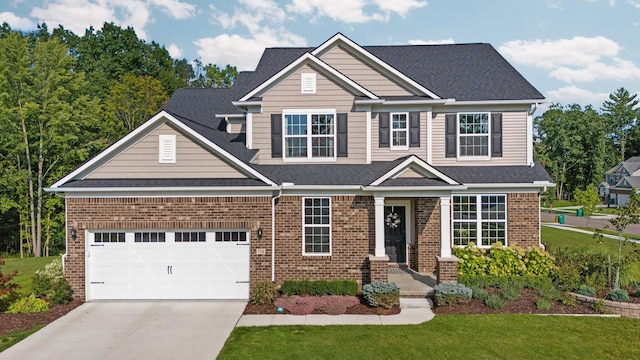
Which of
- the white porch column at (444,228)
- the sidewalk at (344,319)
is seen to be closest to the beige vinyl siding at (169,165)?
the sidewalk at (344,319)

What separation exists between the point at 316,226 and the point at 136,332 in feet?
19.9

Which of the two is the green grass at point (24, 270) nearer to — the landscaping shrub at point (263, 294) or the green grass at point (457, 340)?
the landscaping shrub at point (263, 294)

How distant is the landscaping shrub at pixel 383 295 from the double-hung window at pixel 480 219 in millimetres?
4352

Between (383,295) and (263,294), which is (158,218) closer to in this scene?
(263,294)

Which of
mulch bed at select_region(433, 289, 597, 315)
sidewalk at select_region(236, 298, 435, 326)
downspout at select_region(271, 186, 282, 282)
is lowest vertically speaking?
sidewalk at select_region(236, 298, 435, 326)

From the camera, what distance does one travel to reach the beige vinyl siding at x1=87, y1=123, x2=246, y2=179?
12.9 meters

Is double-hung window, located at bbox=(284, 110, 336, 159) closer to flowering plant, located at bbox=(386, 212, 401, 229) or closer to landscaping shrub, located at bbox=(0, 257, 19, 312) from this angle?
flowering plant, located at bbox=(386, 212, 401, 229)

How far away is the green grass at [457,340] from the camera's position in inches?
346

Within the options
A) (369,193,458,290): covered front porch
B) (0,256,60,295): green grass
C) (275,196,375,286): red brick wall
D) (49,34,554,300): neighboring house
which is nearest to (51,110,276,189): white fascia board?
(49,34,554,300): neighboring house

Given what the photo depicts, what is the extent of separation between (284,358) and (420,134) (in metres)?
9.98

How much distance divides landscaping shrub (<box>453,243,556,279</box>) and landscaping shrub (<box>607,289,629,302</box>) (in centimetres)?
Result: 179

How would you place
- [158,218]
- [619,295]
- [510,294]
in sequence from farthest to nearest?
[158,218] < [510,294] < [619,295]

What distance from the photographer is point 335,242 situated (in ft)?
44.5

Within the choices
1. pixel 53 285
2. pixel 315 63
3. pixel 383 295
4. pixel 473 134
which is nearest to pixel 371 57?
pixel 315 63
